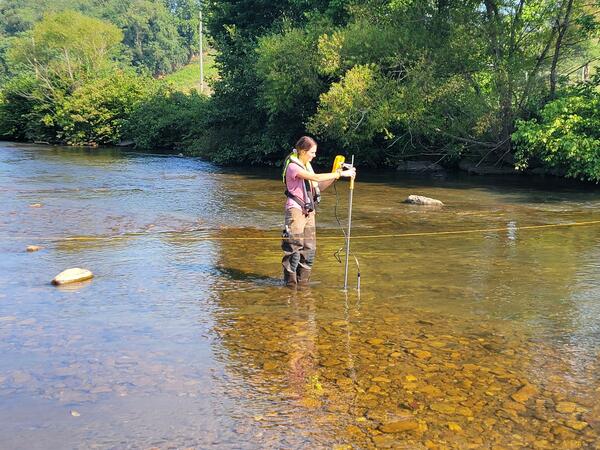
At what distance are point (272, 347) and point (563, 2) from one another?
21.9 metres

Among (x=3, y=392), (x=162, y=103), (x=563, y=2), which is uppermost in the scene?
(x=563, y=2)

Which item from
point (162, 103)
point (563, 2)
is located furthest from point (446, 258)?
point (162, 103)

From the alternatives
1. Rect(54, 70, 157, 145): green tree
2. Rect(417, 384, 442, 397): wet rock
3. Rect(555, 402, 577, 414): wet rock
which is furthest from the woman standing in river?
Rect(54, 70, 157, 145): green tree

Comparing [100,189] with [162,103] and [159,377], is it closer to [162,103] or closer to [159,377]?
[159,377]

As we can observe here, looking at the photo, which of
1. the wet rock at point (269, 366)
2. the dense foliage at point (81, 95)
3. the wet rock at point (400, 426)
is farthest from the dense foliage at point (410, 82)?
the wet rock at point (400, 426)

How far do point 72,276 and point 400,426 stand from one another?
577 cm

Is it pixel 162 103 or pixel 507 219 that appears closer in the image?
pixel 507 219

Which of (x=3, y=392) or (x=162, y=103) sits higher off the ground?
(x=162, y=103)

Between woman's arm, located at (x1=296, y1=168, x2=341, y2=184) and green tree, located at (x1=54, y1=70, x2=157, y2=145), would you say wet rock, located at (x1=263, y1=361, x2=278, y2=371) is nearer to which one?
woman's arm, located at (x1=296, y1=168, x2=341, y2=184)

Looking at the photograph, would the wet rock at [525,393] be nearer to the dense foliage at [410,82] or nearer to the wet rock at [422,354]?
the wet rock at [422,354]

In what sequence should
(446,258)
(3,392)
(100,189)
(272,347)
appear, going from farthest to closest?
(100,189)
(446,258)
(272,347)
(3,392)

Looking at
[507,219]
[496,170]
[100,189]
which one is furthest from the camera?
[496,170]

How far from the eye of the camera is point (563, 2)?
2391 cm

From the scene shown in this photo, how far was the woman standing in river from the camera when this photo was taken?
27.7 feet
